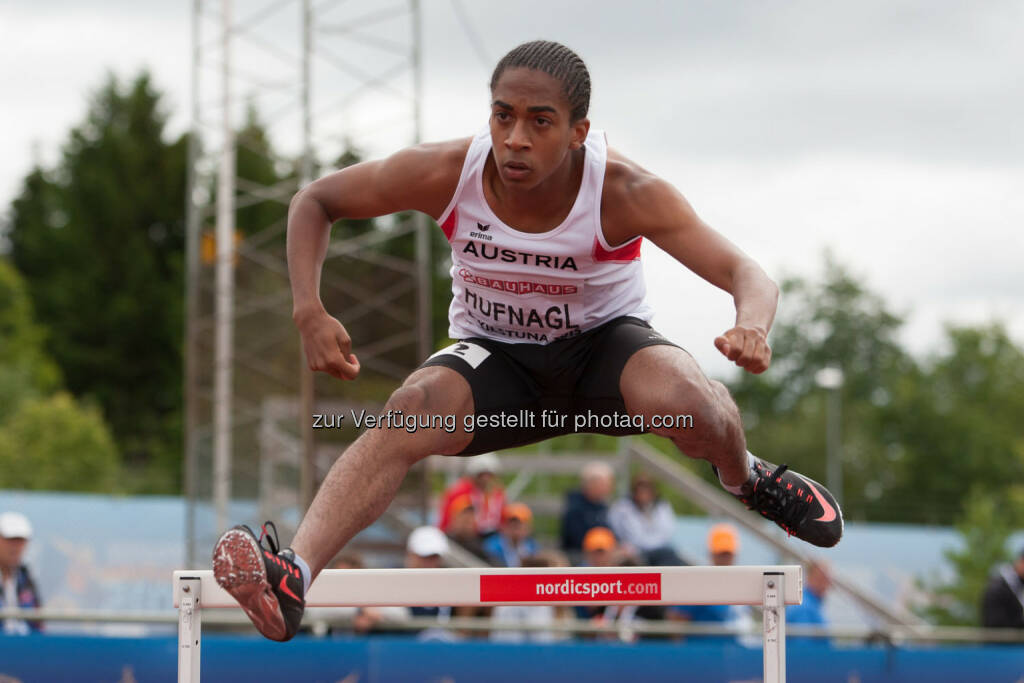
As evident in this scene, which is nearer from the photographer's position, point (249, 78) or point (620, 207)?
point (620, 207)

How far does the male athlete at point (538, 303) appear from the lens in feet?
11.7

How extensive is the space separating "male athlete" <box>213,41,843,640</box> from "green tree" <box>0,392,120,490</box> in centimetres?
1022

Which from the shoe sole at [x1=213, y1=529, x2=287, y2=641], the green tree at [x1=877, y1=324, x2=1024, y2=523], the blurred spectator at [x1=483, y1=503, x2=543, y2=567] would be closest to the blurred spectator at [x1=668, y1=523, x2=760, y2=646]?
the blurred spectator at [x1=483, y1=503, x2=543, y2=567]

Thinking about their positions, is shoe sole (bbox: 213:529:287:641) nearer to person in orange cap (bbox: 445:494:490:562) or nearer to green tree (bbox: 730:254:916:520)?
person in orange cap (bbox: 445:494:490:562)

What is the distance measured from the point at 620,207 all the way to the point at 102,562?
7.86m

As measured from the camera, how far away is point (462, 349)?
399cm

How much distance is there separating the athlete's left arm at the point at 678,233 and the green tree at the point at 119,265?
34258 millimetres

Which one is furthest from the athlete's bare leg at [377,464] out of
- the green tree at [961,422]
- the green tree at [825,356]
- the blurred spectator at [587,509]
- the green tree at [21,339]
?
the green tree at [825,356]

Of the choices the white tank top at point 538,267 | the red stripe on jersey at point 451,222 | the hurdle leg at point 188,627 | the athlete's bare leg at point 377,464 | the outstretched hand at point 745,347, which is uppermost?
the red stripe on jersey at point 451,222

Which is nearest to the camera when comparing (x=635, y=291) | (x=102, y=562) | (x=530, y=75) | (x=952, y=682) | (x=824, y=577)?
(x=530, y=75)

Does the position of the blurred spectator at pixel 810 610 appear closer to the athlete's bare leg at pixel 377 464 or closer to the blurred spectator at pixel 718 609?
the blurred spectator at pixel 718 609

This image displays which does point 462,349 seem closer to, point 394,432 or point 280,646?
point 394,432

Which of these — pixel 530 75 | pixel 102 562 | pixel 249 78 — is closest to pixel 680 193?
pixel 530 75

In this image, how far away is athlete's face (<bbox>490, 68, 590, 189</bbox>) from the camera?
3541 millimetres
